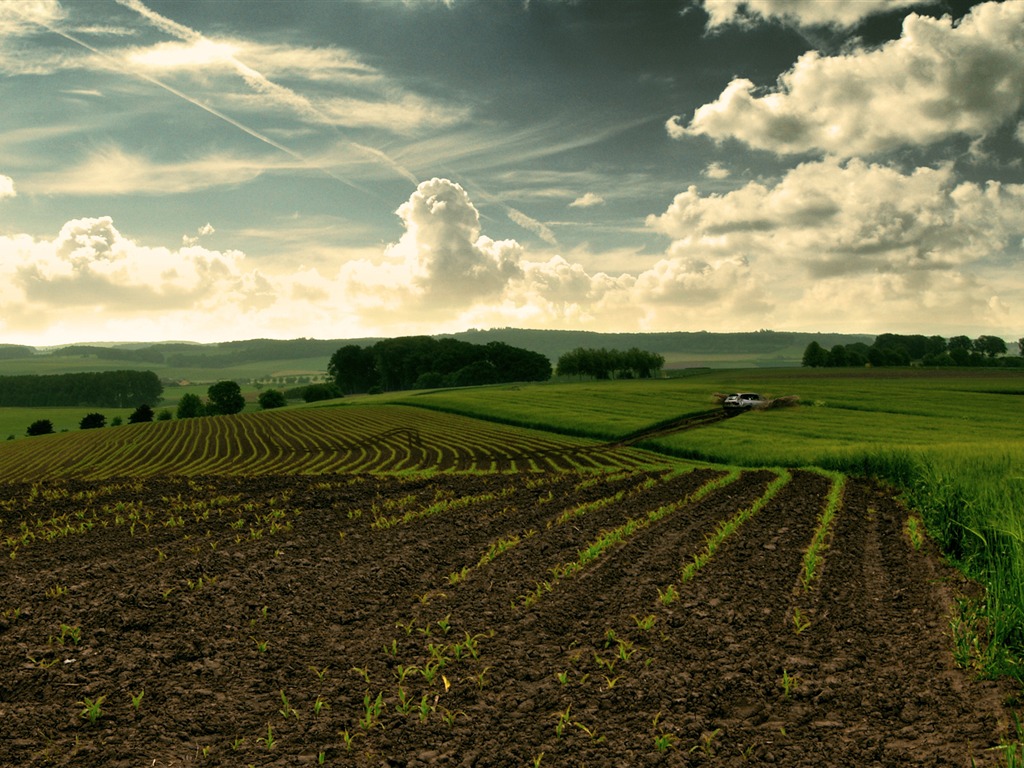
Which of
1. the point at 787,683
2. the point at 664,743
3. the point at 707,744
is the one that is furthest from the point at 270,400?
the point at 707,744

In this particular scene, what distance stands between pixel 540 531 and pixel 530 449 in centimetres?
2969

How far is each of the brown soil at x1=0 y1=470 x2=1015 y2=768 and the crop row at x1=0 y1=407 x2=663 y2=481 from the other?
21834 millimetres

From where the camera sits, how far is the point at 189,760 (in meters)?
7.28

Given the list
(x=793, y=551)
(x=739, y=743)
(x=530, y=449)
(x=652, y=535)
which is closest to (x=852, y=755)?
(x=739, y=743)

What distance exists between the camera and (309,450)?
52.4 m

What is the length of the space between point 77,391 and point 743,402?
183m

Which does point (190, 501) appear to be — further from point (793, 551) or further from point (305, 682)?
point (793, 551)

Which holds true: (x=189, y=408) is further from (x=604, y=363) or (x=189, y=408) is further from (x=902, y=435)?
(x=902, y=435)

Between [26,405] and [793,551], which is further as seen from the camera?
[26,405]

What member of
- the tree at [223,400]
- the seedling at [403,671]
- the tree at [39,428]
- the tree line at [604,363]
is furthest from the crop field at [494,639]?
the tree line at [604,363]

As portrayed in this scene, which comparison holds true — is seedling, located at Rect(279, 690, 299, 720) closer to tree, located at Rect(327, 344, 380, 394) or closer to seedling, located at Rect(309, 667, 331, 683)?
seedling, located at Rect(309, 667, 331, 683)

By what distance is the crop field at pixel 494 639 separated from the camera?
7.50m

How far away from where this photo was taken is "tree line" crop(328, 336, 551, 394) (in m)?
168

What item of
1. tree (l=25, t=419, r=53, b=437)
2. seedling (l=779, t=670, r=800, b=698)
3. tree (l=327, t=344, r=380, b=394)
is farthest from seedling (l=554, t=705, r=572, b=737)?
tree (l=327, t=344, r=380, b=394)
